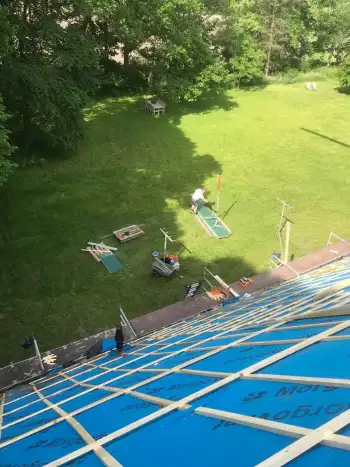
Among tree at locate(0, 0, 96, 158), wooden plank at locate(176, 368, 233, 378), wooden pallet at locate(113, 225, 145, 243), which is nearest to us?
wooden plank at locate(176, 368, 233, 378)

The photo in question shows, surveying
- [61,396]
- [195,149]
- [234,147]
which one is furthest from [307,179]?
[61,396]

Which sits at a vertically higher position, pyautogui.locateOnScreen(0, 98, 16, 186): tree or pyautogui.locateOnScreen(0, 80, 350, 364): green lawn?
pyautogui.locateOnScreen(0, 98, 16, 186): tree

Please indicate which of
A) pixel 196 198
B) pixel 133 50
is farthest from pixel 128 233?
pixel 133 50

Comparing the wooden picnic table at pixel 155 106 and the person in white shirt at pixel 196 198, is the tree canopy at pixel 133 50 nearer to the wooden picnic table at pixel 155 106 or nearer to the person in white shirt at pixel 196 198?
the wooden picnic table at pixel 155 106

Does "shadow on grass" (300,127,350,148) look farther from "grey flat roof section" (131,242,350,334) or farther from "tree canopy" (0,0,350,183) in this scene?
"grey flat roof section" (131,242,350,334)

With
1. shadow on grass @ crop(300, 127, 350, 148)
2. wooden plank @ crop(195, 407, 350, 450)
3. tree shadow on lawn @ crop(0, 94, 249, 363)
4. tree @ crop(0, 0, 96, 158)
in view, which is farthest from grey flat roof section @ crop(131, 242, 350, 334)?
shadow on grass @ crop(300, 127, 350, 148)

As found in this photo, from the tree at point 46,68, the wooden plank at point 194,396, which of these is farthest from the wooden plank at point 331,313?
the tree at point 46,68
